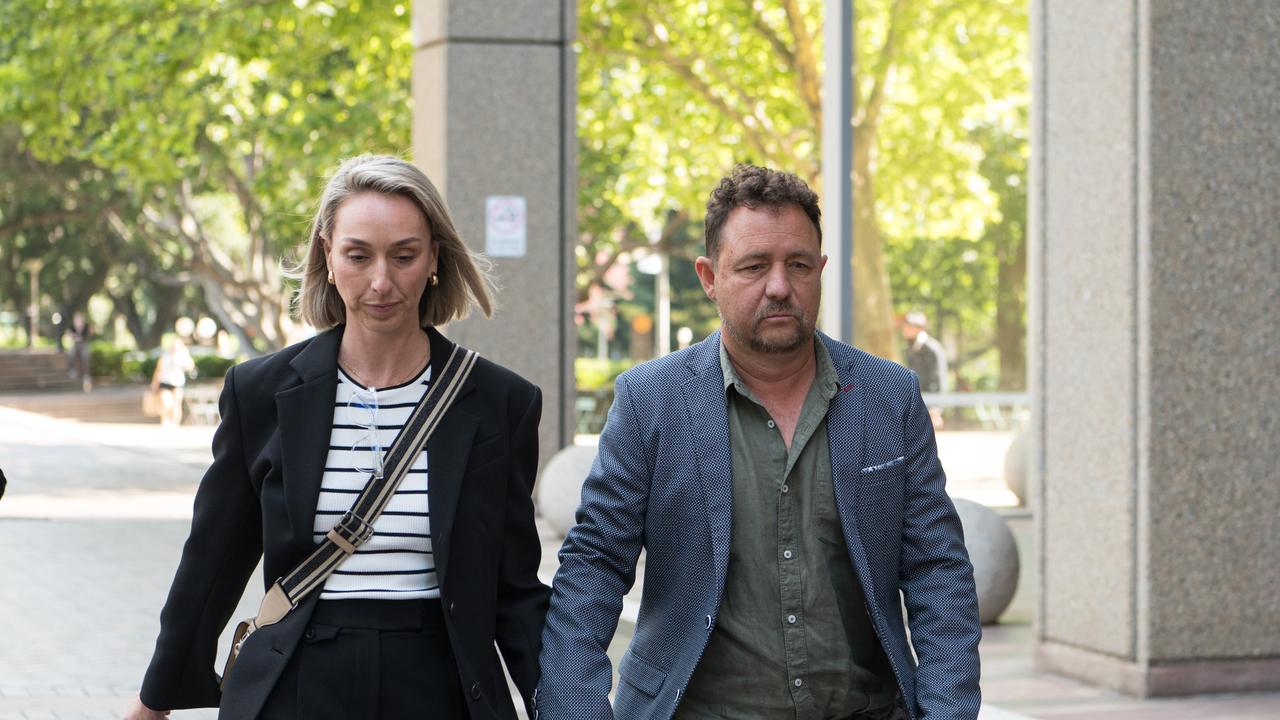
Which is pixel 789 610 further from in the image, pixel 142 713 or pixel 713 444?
pixel 142 713

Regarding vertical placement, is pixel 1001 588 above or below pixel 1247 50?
below

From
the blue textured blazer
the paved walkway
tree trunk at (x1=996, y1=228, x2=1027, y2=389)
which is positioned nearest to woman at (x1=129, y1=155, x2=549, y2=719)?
the blue textured blazer

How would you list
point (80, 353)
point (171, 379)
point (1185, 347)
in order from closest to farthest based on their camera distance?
point (1185, 347), point (171, 379), point (80, 353)

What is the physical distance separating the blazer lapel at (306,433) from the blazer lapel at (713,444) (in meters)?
0.64

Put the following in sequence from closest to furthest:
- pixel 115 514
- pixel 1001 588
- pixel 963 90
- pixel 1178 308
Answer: pixel 1178 308, pixel 1001 588, pixel 963 90, pixel 115 514

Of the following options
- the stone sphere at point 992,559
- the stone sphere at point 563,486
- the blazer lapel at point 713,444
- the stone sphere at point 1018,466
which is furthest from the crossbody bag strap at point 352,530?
the stone sphere at point 1018,466

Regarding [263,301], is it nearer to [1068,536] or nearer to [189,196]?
[189,196]

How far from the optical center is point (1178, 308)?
22.5 ft

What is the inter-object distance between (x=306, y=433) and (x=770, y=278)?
860mm

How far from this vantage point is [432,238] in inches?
134

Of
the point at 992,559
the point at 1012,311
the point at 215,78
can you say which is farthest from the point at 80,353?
the point at 992,559

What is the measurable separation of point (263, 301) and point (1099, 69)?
29.3 metres

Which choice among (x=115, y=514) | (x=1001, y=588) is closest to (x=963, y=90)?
(x=1001, y=588)

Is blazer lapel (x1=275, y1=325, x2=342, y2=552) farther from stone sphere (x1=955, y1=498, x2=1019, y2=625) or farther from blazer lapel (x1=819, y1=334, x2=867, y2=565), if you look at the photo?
stone sphere (x1=955, y1=498, x2=1019, y2=625)
